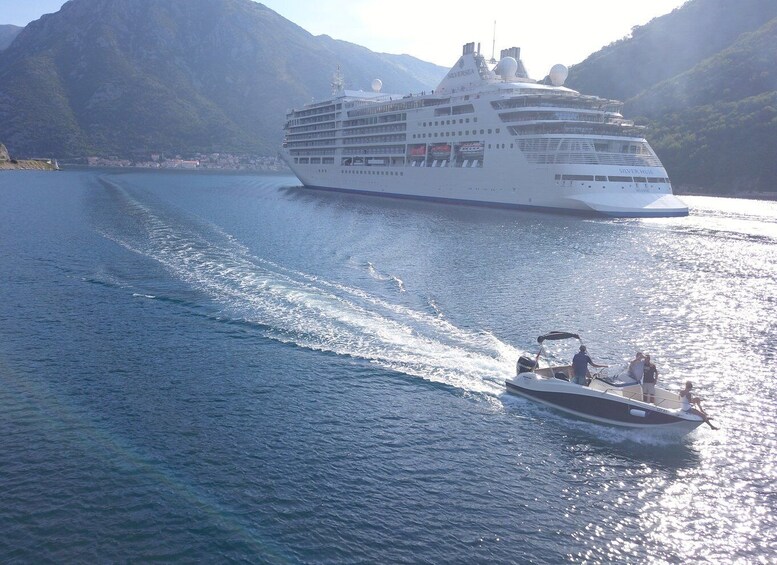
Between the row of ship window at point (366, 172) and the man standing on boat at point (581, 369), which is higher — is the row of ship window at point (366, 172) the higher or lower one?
the higher one

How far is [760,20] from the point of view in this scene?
174000 millimetres

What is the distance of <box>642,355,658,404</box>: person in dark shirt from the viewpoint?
20.3 metres

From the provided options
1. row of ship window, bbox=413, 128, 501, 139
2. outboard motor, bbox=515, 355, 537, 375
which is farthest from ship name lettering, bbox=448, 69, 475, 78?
outboard motor, bbox=515, 355, 537, 375

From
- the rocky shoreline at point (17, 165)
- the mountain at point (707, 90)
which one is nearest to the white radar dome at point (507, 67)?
the mountain at point (707, 90)

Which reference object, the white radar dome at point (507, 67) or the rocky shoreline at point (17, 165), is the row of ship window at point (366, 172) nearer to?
the white radar dome at point (507, 67)

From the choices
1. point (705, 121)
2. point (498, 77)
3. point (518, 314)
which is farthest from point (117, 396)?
point (705, 121)

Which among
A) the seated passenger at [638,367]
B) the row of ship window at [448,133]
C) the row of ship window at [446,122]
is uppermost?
the row of ship window at [446,122]

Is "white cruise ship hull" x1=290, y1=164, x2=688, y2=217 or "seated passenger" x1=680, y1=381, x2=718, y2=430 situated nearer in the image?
"seated passenger" x1=680, y1=381, x2=718, y2=430

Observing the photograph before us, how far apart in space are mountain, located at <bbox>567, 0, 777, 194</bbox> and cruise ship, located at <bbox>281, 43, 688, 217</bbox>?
50.6 meters

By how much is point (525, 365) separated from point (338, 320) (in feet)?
34.7

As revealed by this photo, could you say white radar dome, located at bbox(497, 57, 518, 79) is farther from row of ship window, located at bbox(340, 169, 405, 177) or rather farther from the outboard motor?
the outboard motor

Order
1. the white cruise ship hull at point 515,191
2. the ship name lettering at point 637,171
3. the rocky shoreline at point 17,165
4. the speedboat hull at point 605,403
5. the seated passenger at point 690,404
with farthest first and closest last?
1. the rocky shoreline at point 17,165
2. the ship name lettering at point 637,171
3. the white cruise ship hull at point 515,191
4. the speedboat hull at point 605,403
5. the seated passenger at point 690,404

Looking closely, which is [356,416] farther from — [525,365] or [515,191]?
[515,191]

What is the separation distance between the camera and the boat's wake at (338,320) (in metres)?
24.2
